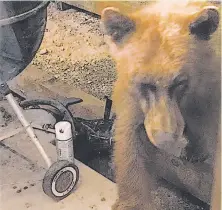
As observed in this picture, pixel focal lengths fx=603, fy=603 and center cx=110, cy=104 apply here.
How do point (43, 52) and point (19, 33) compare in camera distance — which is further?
point (43, 52)

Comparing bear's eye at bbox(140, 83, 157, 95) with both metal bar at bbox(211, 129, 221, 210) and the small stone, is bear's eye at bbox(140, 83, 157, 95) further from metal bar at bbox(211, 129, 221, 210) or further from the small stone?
the small stone

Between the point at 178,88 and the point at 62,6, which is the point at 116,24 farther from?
the point at 62,6

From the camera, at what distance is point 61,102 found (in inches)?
55.4

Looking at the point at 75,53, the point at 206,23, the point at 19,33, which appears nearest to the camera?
the point at 206,23

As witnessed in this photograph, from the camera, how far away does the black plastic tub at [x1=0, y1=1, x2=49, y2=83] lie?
112 cm

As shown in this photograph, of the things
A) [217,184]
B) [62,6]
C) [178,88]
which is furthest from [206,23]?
[62,6]

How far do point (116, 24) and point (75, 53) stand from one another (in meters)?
0.30

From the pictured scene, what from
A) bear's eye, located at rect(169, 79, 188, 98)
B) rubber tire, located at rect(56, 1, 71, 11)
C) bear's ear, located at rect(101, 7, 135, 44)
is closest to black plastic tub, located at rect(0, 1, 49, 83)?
rubber tire, located at rect(56, 1, 71, 11)

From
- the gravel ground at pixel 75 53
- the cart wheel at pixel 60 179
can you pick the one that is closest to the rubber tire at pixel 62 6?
the gravel ground at pixel 75 53

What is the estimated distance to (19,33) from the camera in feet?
3.79

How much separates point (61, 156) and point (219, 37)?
1.74 ft

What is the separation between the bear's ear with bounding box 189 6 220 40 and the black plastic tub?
1.12 ft

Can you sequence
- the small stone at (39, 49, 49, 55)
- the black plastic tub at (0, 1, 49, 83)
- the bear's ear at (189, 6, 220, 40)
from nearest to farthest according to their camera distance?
the bear's ear at (189, 6, 220, 40) → the black plastic tub at (0, 1, 49, 83) → the small stone at (39, 49, 49, 55)

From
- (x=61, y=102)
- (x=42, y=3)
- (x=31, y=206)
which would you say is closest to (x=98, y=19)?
(x=42, y=3)
